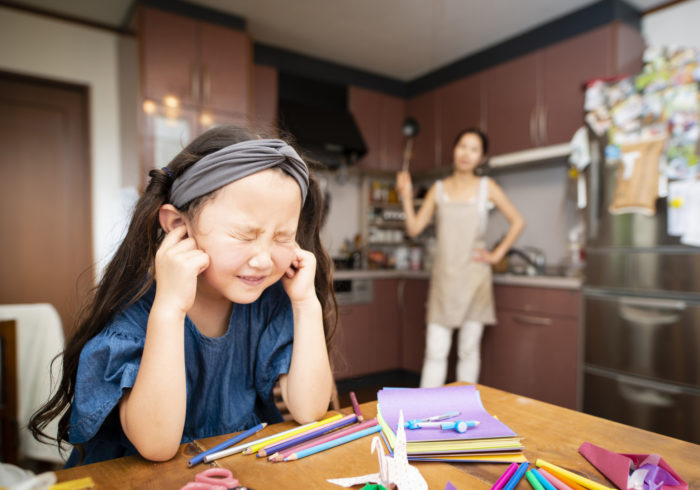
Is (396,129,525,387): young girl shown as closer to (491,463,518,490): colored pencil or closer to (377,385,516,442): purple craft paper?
(377,385,516,442): purple craft paper

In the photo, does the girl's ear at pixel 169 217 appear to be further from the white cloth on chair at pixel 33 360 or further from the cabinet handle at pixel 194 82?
the cabinet handle at pixel 194 82

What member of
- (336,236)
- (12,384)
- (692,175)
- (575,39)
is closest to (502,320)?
(692,175)

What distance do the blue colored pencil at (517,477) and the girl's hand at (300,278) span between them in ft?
1.41

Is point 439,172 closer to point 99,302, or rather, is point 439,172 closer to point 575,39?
point 575,39

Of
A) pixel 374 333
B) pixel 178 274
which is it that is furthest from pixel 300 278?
pixel 374 333

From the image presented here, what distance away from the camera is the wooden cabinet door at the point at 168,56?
271 centimetres

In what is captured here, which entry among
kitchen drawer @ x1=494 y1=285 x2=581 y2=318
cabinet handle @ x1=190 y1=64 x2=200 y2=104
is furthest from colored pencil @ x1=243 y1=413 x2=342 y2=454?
cabinet handle @ x1=190 y1=64 x2=200 y2=104

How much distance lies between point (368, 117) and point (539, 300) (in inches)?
85.7

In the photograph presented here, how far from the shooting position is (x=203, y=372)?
0.81m

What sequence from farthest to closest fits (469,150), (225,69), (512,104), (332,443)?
(512,104), (225,69), (469,150), (332,443)

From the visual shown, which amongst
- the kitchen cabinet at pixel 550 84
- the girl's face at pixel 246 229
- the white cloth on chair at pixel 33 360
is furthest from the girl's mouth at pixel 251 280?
the kitchen cabinet at pixel 550 84

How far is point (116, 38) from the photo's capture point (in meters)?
3.18

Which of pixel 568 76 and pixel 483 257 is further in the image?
pixel 568 76

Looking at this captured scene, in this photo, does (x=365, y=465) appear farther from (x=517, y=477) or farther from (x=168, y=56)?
(x=168, y=56)
